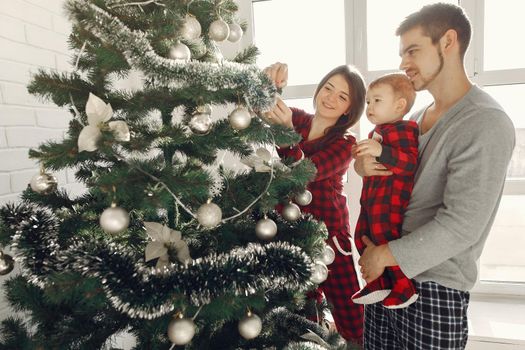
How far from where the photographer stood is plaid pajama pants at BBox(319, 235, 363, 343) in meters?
1.33

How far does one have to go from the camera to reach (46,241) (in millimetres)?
715

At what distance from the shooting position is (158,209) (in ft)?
2.51

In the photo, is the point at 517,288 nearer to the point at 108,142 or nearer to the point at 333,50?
the point at 333,50

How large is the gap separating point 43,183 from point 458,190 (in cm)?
104

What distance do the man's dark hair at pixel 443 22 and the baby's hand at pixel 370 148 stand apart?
0.36m

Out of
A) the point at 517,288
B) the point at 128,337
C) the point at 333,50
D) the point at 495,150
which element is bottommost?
the point at 128,337

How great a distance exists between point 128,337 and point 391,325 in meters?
1.26

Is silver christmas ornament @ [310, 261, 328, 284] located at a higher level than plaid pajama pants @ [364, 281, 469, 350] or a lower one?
higher

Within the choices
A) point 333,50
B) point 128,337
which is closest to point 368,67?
point 333,50

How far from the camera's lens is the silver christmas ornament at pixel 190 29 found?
75cm

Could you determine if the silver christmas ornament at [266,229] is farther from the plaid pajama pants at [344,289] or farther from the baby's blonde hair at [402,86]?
the baby's blonde hair at [402,86]

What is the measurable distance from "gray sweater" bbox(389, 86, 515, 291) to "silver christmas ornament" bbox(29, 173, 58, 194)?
0.92 m

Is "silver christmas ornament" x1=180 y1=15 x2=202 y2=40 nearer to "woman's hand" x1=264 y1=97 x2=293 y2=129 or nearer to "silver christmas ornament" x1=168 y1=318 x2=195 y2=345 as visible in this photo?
"woman's hand" x1=264 y1=97 x2=293 y2=129

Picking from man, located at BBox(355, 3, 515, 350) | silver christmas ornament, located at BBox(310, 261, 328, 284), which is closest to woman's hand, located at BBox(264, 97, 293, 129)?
man, located at BBox(355, 3, 515, 350)
